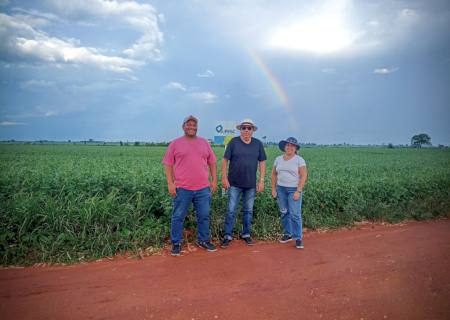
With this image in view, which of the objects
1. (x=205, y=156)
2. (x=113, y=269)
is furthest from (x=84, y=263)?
(x=205, y=156)

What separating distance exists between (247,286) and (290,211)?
2132 millimetres

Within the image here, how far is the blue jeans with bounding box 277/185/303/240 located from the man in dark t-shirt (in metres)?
0.45

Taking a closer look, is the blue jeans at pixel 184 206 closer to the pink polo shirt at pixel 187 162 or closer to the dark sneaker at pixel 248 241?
the pink polo shirt at pixel 187 162

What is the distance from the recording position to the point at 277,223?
6.68 meters

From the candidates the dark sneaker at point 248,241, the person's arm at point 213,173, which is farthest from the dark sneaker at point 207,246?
the person's arm at point 213,173

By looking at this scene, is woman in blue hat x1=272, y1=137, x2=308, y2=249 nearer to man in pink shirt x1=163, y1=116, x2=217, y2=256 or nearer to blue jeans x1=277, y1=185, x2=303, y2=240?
blue jeans x1=277, y1=185, x2=303, y2=240

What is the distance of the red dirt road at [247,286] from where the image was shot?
3486mm

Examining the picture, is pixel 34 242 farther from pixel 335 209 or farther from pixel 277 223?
pixel 335 209

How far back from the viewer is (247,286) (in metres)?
4.07

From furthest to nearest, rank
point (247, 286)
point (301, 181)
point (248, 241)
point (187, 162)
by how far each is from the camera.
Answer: point (248, 241), point (301, 181), point (187, 162), point (247, 286)

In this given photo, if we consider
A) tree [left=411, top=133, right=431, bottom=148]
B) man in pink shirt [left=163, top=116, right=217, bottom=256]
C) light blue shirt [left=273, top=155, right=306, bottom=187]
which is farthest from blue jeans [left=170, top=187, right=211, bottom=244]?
tree [left=411, top=133, right=431, bottom=148]

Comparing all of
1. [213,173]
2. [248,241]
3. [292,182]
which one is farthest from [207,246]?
[292,182]

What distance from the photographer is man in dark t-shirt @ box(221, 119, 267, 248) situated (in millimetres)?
5758

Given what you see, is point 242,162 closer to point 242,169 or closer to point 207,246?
point 242,169
